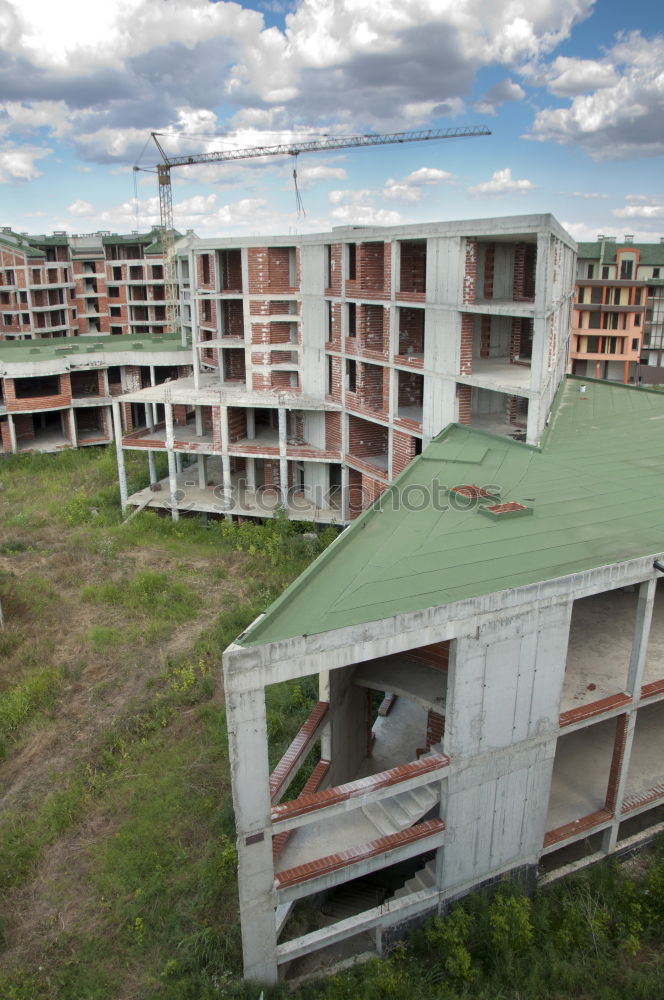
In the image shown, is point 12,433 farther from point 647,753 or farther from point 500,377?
point 647,753

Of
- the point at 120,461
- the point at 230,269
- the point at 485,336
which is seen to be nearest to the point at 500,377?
the point at 485,336

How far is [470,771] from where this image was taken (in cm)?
1174

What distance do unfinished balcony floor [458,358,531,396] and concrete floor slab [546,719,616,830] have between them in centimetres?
858

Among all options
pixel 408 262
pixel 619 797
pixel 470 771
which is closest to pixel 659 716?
pixel 619 797

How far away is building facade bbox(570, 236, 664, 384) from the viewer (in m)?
55.3

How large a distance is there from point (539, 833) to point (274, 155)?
76786 mm

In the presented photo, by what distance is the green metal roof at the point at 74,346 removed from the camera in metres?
39.9

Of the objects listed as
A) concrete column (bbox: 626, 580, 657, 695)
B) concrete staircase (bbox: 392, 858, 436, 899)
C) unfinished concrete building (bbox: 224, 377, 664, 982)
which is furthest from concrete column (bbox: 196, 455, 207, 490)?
concrete column (bbox: 626, 580, 657, 695)

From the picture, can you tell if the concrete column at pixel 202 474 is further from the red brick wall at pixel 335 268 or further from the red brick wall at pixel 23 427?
the red brick wall at pixel 23 427

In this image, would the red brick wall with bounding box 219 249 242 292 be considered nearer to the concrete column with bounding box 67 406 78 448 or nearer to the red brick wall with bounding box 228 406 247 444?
the red brick wall with bounding box 228 406 247 444

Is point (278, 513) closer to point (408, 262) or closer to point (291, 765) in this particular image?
point (408, 262)

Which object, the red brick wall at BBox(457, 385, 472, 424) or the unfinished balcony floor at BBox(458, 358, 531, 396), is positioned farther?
the red brick wall at BBox(457, 385, 472, 424)

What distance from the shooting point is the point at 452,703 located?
11172mm

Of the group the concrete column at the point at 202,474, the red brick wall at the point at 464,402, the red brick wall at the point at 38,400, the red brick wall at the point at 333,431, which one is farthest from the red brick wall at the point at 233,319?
the red brick wall at the point at 464,402
